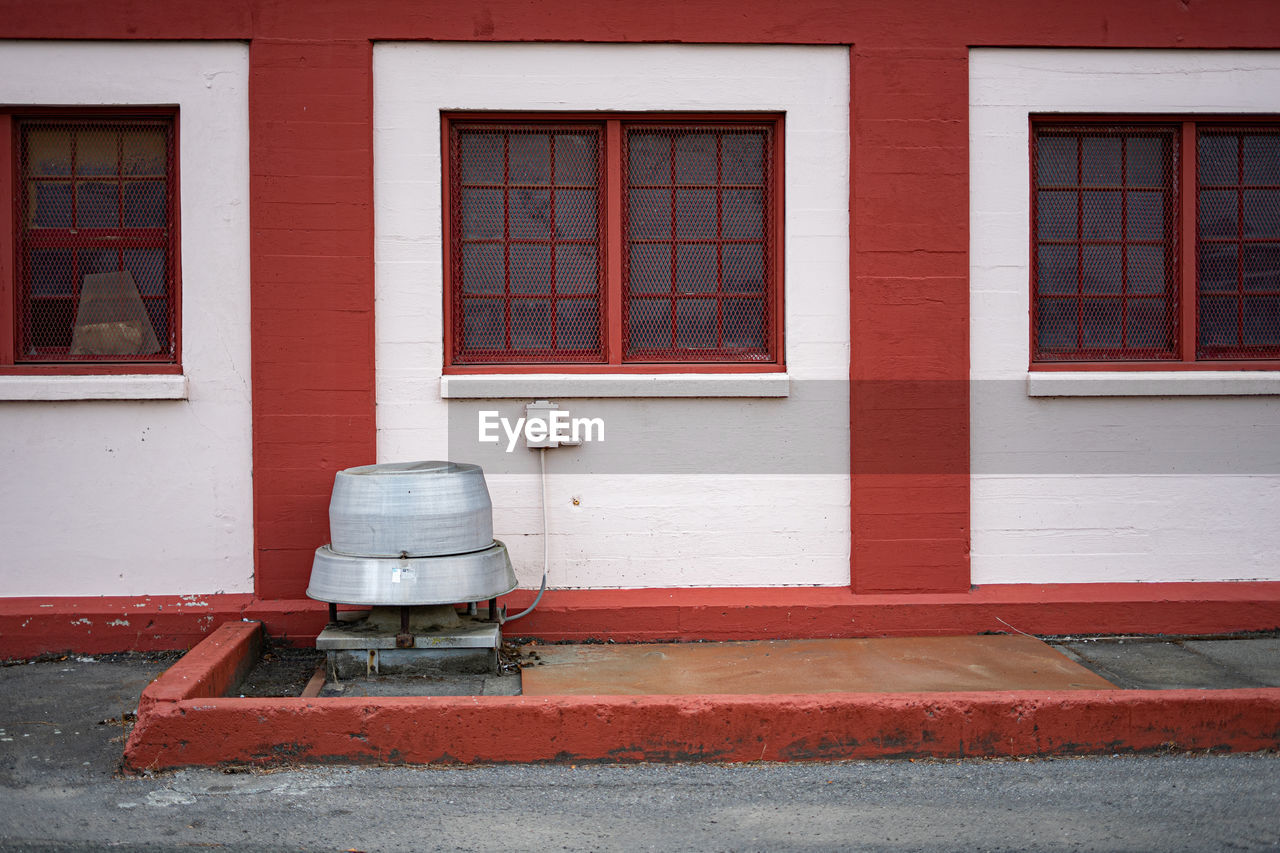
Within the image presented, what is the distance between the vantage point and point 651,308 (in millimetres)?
6801

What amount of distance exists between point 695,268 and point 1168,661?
11.9ft

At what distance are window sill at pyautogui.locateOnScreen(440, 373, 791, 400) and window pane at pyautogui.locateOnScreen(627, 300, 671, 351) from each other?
0.86 feet

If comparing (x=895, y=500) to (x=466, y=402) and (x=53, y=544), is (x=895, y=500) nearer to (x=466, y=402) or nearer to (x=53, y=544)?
(x=466, y=402)

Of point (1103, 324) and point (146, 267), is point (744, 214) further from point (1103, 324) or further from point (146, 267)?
point (146, 267)

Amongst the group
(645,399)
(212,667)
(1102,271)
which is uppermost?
(1102,271)

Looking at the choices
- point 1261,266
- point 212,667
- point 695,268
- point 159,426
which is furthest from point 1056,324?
point 159,426

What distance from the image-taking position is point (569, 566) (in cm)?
663

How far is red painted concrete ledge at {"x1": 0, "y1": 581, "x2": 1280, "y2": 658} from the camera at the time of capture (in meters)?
6.32

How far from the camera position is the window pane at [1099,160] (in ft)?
22.6

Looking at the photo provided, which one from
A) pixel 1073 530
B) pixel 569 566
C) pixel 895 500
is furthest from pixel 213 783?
pixel 1073 530

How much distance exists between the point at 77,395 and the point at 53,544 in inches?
36.4

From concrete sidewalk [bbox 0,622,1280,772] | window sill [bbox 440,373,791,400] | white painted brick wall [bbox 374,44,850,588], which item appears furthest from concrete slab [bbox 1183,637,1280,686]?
window sill [bbox 440,373,791,400]

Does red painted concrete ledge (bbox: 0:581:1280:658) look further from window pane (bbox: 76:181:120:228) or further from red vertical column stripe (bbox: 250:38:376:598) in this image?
window pane (bbox: 76:181:120:228)

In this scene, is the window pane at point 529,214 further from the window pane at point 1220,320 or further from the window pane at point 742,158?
the window pane at point 1220,320
